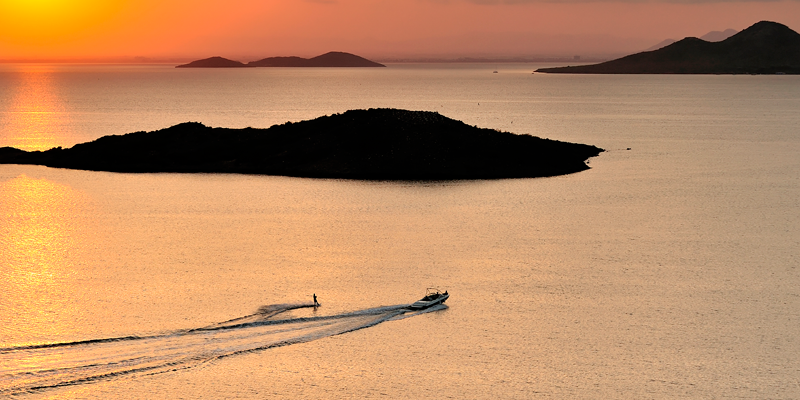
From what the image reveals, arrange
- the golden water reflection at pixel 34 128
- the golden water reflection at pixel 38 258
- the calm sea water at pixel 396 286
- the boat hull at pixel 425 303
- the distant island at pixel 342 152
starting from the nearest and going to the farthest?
the calm sea water at pixel 396 286, the golden water reflection at pixel 38 258, the boat hull at pixel 425 303, the distant island at pixel 342 152, the golden water reflection at pixel 34 128

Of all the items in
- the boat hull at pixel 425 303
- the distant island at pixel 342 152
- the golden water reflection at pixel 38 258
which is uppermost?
the distant island at pixel 342 152

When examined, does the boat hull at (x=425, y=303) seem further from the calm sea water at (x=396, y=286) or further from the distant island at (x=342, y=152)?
the distant island at (x=342, y=152)

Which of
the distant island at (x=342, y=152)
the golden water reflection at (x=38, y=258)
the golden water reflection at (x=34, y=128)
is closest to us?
the golden water reflection at (x=38, y=258)

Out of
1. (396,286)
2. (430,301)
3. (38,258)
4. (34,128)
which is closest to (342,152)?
(38,258)

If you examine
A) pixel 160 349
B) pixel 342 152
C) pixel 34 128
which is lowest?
Answer: pixel 160 349

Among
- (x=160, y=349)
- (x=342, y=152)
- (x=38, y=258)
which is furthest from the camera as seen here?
(x=342, y=152)

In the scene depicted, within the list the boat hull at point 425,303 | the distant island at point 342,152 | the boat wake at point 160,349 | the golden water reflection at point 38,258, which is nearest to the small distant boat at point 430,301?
the boat hull at point 425,303

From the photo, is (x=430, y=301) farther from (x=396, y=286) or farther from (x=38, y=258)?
(x=38, y=258)
